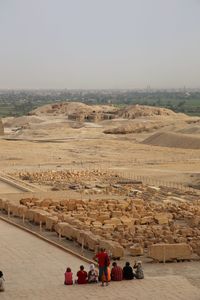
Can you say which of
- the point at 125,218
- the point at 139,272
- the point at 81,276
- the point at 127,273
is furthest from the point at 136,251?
the point at 125,218

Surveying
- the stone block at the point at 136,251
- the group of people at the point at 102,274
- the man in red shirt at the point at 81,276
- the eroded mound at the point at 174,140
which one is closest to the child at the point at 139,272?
the group of people at the point at 102,274

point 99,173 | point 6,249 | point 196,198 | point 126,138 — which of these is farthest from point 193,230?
point 126,138

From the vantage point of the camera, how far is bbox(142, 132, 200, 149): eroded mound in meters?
61.8

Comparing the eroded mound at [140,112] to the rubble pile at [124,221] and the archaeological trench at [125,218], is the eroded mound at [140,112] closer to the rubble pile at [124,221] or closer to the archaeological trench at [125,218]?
the archaeological trench at [125,218]

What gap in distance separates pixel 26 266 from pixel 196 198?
605 inches

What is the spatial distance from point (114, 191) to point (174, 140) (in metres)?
33.4

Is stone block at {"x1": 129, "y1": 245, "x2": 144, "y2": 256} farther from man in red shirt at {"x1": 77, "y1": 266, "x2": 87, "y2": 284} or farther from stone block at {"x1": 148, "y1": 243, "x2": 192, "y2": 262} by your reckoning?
man in red shirt at {"x1": 77, "y1": 266, "x2": 87, "y2": 284}

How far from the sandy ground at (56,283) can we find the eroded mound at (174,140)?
44.1m

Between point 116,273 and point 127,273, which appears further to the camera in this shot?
point 127,273


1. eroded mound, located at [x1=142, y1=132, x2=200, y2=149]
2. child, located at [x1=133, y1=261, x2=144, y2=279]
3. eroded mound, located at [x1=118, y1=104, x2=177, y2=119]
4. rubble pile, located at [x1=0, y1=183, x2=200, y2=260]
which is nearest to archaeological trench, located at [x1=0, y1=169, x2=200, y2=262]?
rubble pile, located at [x1=0, y1=183, x2=200, y2=260]

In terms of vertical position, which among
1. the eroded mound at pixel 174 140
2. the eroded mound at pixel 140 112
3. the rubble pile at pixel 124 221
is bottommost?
the eroded mound at pixel 174 140

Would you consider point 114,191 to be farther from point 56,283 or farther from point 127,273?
point 56,283

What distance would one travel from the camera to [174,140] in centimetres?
6462

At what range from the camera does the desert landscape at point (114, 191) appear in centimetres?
1814
